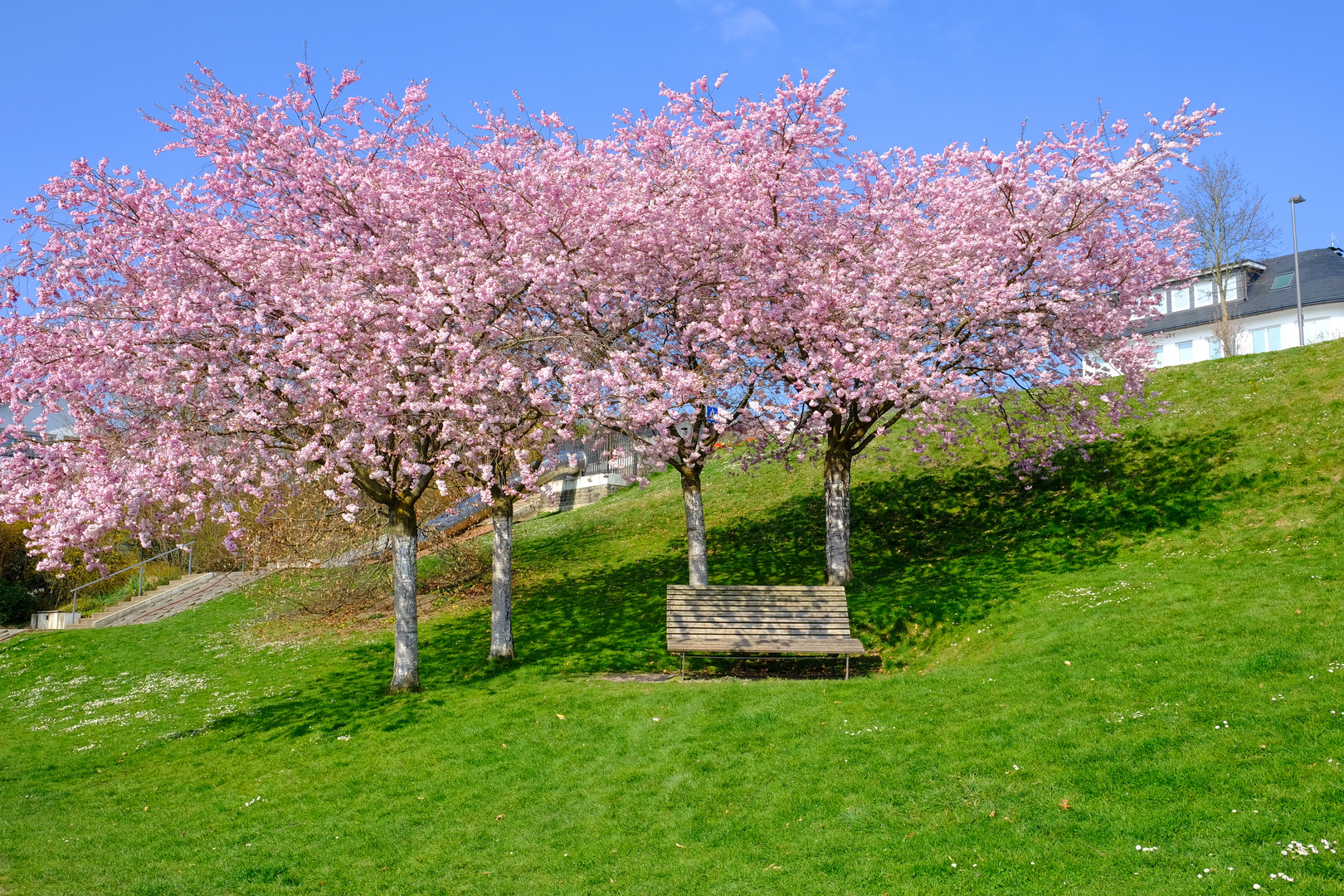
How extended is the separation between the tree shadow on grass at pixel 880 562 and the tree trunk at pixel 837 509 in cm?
71

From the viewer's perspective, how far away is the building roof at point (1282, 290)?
51.8m

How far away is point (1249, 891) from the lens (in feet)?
24.9

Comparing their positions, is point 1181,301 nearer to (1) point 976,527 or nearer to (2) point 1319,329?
(2) point 1319,329

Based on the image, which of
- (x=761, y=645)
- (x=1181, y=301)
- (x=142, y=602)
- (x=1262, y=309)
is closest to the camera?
(x=761, y=645)

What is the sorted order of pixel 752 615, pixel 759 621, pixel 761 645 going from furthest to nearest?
1. pixel 752 615
2. pixel 759 621
3. pixel 761 645

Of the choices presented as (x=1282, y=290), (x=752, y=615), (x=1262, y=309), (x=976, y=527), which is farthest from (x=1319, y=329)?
(x=752, y=615)

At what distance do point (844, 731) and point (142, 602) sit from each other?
29.0m

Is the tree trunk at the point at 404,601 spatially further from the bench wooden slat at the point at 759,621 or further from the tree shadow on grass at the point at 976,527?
the tree shadow on grass at the point at 976,527

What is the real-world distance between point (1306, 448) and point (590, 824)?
64.0ft

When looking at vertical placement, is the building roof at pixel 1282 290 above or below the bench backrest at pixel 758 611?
above

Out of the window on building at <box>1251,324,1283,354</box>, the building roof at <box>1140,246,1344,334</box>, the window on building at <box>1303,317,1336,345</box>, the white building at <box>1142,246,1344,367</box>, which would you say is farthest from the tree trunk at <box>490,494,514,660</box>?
the window on building at <box>1251,324,1283,354</box>

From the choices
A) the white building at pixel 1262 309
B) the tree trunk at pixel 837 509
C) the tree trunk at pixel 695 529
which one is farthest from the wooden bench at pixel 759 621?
the white building at pixel 1262 309

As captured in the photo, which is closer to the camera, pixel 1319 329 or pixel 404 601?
pixel 404 601

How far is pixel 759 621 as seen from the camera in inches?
657
